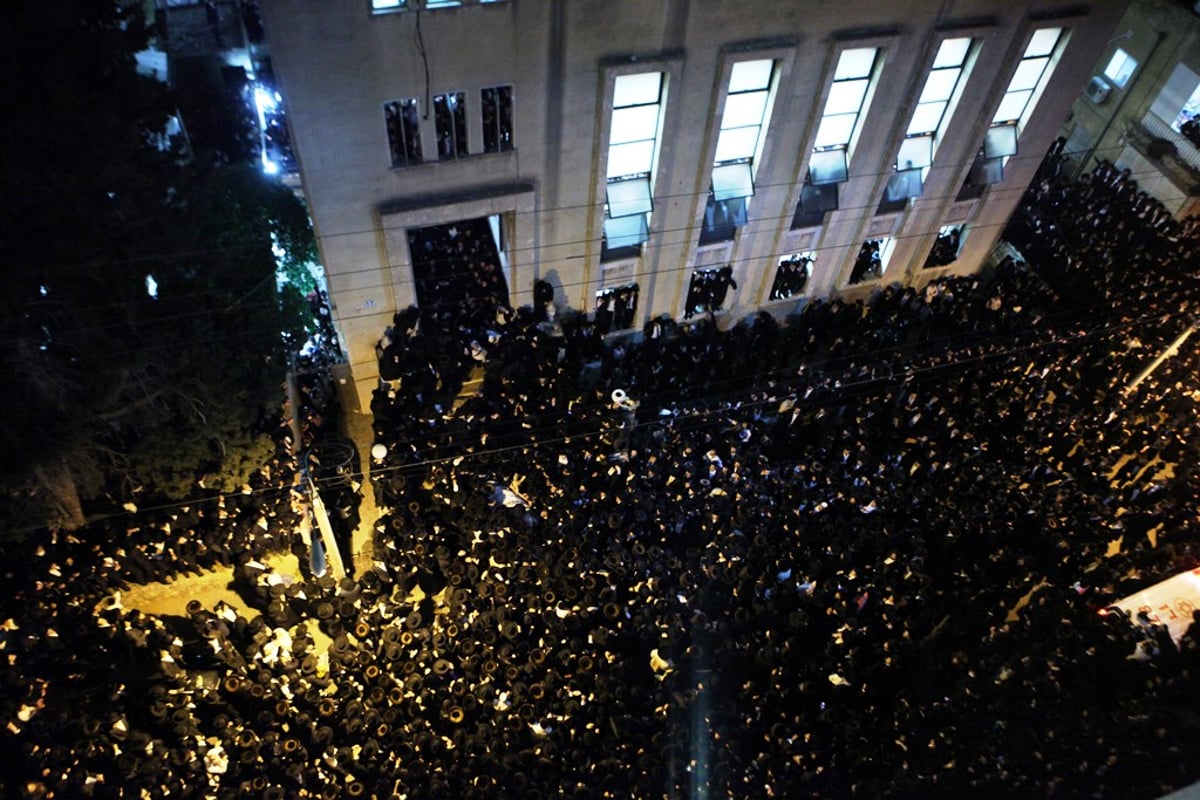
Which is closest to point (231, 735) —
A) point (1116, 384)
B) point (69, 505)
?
point (69, 505)

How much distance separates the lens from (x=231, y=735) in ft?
38.2

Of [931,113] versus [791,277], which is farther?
[791,277]

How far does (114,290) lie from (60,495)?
3.66m

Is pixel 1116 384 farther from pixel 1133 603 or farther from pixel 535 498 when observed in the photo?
pixel 535 498

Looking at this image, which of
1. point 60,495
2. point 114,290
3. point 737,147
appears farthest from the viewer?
point 737,147

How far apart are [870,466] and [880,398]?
6.07 feet

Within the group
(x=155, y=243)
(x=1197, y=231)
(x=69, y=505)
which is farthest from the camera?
(x=1197, y=231)

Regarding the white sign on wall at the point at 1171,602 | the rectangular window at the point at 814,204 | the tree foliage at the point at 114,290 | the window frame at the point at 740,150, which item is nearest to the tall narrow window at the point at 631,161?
the window frame at the point at 740,150

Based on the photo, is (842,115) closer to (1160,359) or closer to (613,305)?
(613,305)

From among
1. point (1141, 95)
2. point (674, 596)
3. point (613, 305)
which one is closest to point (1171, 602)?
point (674, 596)

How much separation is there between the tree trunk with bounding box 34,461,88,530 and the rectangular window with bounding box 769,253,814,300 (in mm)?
14505

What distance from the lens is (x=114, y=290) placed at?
12.7 metres

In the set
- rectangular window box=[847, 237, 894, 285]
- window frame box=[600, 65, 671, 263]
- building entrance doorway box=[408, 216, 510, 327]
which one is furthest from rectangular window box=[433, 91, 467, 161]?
rectangular window box=[847, 237, 894, 285]

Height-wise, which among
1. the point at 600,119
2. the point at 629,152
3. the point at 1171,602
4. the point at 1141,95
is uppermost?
the point at 1141,95
